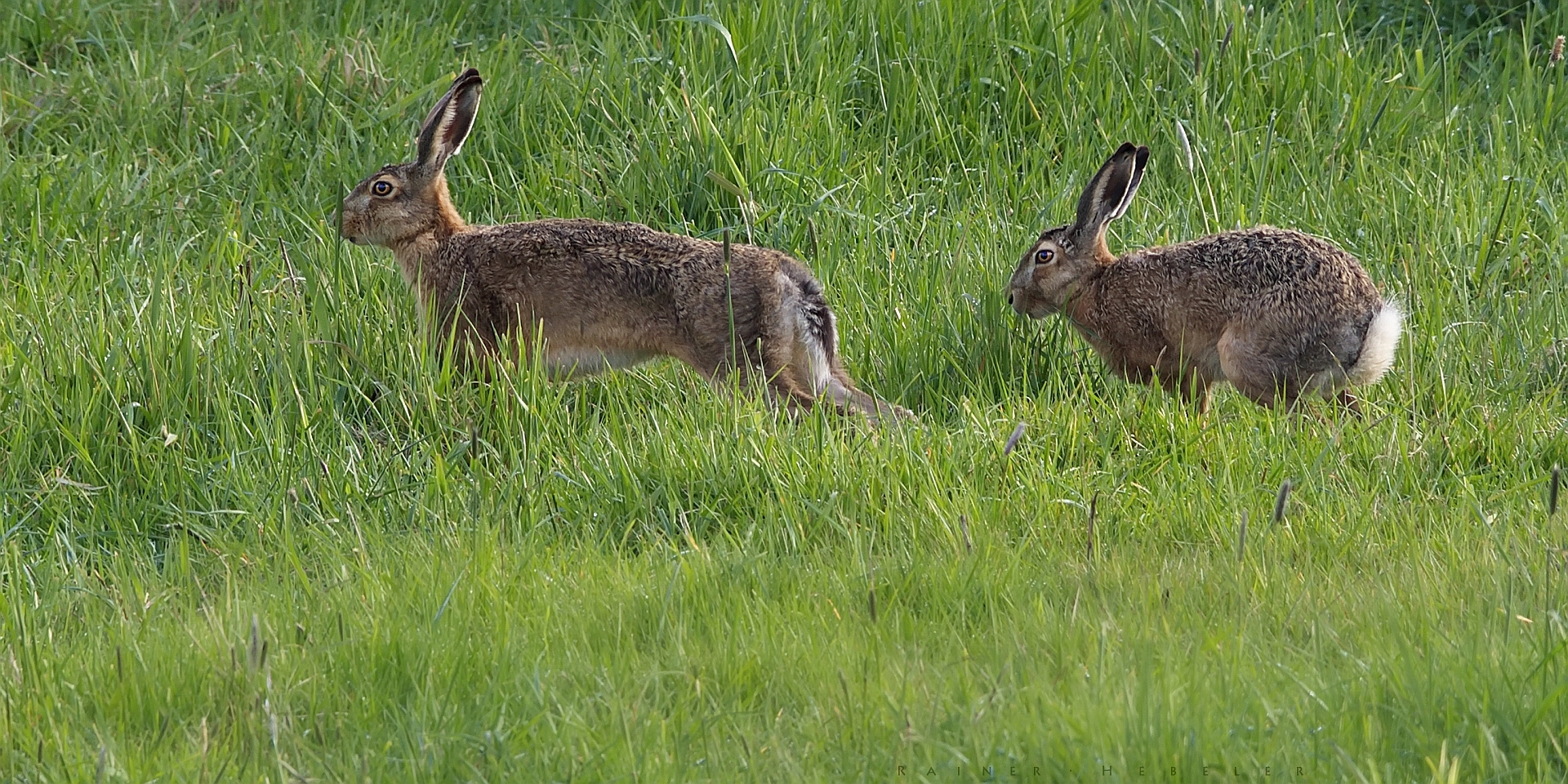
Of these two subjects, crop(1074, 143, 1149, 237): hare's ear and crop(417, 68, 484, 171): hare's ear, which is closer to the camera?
crop(1074, 143, 1149, 237): hare's ear

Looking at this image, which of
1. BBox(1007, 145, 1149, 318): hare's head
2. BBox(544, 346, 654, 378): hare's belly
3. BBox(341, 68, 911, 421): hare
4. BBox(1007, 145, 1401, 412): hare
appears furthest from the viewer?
BBox(1007, 145, 1149, 318): hare's head

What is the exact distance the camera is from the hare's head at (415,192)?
680 centimetres

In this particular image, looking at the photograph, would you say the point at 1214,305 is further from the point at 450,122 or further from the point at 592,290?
the point at 450,122

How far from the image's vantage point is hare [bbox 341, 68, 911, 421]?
594 centimetres

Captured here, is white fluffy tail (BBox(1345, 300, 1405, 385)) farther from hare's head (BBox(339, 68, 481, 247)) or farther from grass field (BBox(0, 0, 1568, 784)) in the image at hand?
hare's head (BBox(339, 68, 481, 247))

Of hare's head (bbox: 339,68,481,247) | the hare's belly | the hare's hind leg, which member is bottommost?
the hare's belly

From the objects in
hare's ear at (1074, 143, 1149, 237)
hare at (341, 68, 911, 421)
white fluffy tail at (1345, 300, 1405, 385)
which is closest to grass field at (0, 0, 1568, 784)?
white fluffy tail at (1345, 300, 1405, 385)

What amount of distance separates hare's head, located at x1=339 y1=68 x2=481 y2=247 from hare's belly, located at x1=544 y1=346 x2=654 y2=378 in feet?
3.02

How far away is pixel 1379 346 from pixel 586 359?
280 centimetres

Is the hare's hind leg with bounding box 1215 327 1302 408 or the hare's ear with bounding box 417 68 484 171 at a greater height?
the hare's ear with bounding box 417 68 484 171

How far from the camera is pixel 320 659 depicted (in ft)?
12.4

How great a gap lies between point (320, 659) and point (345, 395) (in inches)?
80.6

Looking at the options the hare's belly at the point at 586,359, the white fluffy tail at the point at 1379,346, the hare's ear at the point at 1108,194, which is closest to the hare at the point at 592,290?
the hare's belly at the point at 586,359

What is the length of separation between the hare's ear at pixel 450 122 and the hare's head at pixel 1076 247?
2264 millimetres
